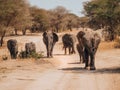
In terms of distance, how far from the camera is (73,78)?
676 inches

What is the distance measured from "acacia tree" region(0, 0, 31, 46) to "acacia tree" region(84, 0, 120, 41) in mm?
10380

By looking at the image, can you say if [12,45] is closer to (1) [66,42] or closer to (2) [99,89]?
(1) [66,42]

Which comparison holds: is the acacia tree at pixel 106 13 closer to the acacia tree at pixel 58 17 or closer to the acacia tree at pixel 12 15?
the acacia tree at pixel 12 15

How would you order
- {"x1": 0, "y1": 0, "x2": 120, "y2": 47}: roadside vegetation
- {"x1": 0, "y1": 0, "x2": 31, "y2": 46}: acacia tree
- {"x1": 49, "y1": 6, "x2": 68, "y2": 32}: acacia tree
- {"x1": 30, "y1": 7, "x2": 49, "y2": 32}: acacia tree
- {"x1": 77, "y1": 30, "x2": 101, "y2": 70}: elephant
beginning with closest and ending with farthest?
{"x1": 77, "y1": 30, "x2": 101, "y2": 70}: elephant → {"x1": 0, "y1": 0, "x2": 120, "y2": 47}: roadside vegetation → {"x1": 0, "y1": 0, "x2": 31, "y2": 46}: acacia tree → {"x1": 30, "y1": 7, "x2": 49, "y2": 32}: acacia tree → {"x1": 49, "y1": 6, "x2": 68, "y2": 32}: acacia tree

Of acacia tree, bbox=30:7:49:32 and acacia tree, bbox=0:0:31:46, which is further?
acacia tree, bbox=30:7:49:32

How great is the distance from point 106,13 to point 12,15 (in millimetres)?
20001

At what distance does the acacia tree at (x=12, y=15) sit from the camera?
5575cm

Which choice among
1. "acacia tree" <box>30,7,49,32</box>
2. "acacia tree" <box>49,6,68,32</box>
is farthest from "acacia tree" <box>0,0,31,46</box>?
"acacia tree" <box>49,6,68,32</box>

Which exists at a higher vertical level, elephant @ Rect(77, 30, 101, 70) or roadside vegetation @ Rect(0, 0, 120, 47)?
roadside vegetation @ Rect(0, 0, 120, 47)

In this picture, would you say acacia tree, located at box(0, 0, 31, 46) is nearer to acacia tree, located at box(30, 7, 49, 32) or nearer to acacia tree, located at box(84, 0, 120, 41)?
acacia tree, located at box(84, 0, 120, 41)

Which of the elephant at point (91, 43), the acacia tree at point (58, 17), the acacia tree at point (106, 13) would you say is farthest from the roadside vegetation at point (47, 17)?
the elephant at point (91, 43)

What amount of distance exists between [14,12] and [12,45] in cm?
2926

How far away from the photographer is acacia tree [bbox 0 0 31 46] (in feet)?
183

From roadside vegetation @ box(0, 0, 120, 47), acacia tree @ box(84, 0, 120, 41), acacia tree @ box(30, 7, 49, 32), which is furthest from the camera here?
acacia tree @ box(30, 7, 49, 32)
